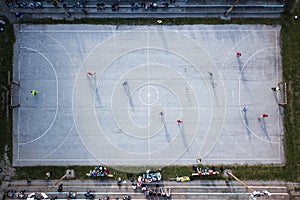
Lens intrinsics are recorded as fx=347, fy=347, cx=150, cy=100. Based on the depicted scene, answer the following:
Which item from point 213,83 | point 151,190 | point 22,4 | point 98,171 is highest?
point 22,4

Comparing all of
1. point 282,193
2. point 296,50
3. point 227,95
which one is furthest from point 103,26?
point 282,193

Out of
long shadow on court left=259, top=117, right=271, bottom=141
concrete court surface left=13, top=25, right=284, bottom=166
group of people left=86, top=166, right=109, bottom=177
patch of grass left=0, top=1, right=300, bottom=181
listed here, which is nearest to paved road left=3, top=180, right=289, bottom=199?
patch of grass left=0, top=1, right=300, bottom=181

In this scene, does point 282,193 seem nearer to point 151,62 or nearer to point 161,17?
point 151,62

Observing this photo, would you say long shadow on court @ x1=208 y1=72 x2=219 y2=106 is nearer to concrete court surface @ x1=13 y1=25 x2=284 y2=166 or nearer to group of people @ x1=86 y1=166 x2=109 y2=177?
concrete court surface @ x1=13 y1=25 x2=284 y2=166

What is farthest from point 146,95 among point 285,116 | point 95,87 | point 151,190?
point 285,116

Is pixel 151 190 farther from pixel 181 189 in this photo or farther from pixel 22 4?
pixel 22 4

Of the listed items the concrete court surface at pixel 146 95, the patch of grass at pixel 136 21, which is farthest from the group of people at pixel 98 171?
the patch of grass at pixel 136 21

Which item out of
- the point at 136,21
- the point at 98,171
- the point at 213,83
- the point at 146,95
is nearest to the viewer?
the point at 98,171
